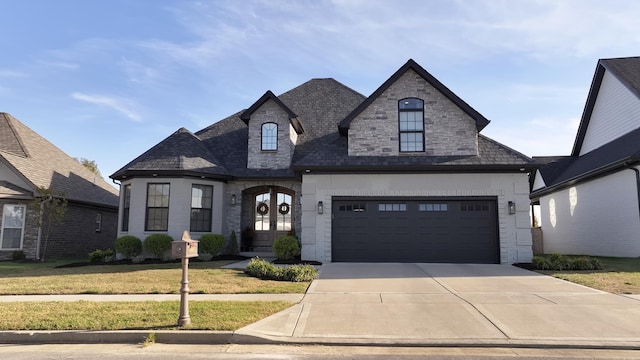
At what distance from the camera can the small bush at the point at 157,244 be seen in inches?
592

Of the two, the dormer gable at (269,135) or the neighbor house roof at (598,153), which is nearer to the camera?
the neighbor house roof at (598,153)

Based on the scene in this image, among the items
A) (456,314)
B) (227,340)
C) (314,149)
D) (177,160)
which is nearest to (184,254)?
(227,340)

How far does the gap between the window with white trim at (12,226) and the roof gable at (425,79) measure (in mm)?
14620

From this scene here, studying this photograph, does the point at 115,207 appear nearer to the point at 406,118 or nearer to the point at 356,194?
the point at 356,194

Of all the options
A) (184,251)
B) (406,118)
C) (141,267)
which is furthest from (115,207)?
(184,251)

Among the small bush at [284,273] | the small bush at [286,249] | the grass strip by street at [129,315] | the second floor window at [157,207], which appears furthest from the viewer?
the second floor window at [157,207]

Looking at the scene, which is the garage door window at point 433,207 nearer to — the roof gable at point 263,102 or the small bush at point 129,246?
the roof gable at point 263,102

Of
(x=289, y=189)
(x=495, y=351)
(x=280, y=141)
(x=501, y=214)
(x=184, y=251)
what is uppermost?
(x=280, y=141)

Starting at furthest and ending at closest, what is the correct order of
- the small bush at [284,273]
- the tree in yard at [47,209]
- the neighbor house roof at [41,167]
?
the neighbor house roof at [41,167] → the tree in yard at [47,209] → the small bush at [284,273]

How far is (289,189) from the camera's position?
694 inches

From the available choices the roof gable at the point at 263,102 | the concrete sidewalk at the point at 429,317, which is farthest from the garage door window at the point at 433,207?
the roof gable at the point at 263,102

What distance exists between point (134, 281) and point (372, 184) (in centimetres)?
831

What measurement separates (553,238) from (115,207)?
24.4 meters

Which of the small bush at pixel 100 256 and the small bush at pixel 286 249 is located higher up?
the small bush at pixel 286 249
